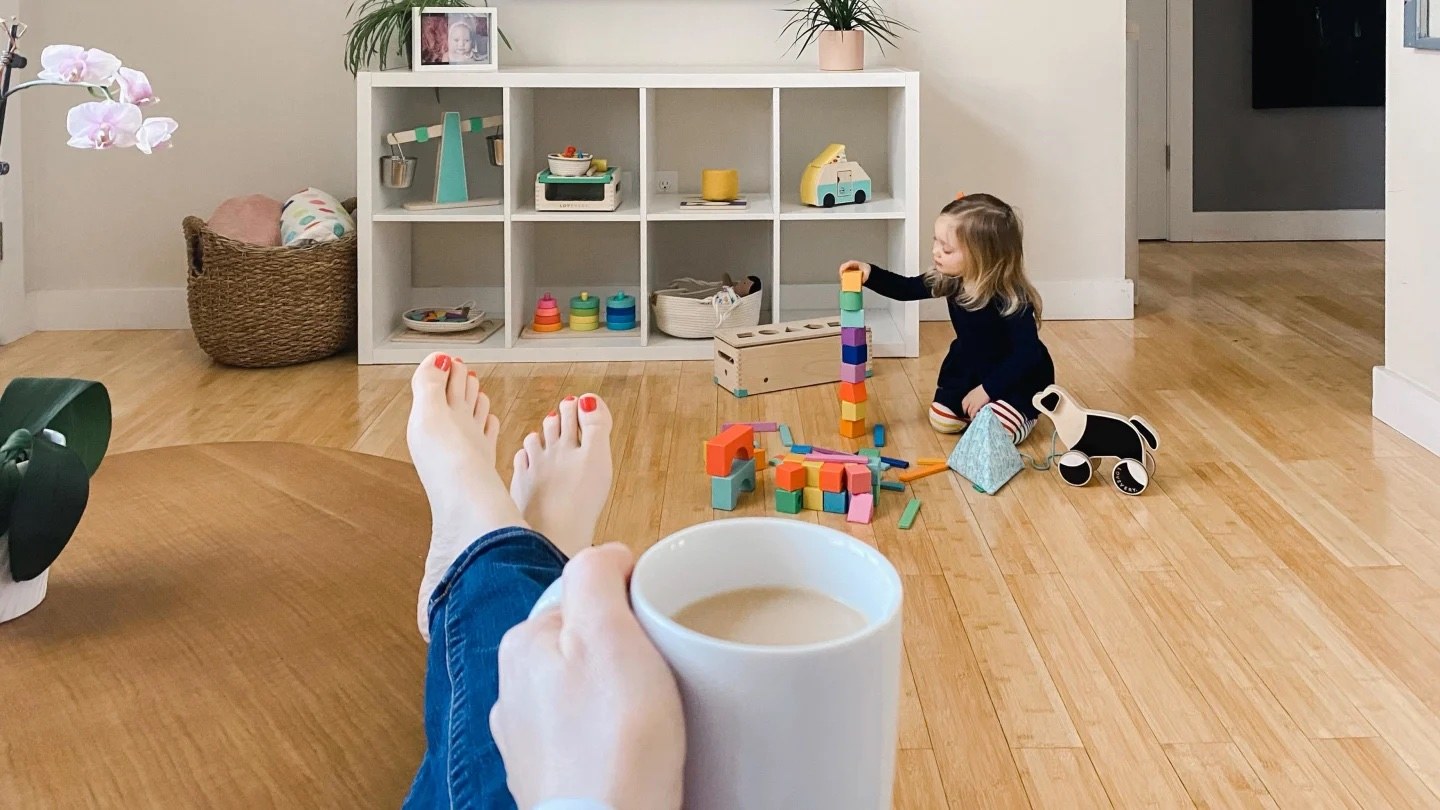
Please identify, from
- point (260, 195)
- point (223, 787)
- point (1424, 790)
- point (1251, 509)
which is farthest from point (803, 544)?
point (260, 195)

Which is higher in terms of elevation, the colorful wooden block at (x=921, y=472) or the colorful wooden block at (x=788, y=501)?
the colorful wooden block at (x=921, y=472)

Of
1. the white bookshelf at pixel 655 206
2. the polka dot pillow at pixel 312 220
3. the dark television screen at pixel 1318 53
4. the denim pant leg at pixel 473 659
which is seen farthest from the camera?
the dark television screen at pixel 1318 53

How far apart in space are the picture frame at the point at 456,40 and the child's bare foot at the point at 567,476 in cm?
212

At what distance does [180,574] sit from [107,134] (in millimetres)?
343

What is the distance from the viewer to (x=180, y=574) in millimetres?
1043

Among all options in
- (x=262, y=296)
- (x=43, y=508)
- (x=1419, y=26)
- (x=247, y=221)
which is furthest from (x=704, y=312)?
(x=43, y=508)

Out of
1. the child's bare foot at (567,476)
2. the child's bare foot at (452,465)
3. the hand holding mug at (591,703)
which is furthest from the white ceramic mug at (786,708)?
the child's bare foot at (567,476)

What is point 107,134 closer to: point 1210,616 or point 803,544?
point 803,544

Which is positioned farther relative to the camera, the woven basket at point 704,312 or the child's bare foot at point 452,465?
the woven basket at point 704,312

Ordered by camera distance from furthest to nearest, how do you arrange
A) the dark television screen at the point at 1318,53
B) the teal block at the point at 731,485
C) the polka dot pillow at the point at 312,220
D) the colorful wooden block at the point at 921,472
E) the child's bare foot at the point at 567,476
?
the dark television screen at the point at 1318,53, the polka dot pillow at the point at 312,220, the colorful wooden block at the point at 921,472, the teal block at the point at 731,485, the child's bare foot at the point at 567,476

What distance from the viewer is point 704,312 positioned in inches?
133

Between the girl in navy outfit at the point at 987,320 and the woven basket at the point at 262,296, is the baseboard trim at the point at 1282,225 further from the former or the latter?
the woven basket at the point at 262,296

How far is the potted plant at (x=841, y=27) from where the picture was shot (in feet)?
11.2

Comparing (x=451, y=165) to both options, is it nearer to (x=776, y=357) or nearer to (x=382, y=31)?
(x=382, y=31)
